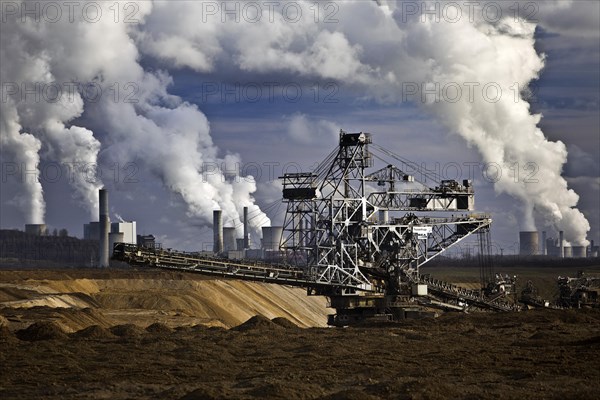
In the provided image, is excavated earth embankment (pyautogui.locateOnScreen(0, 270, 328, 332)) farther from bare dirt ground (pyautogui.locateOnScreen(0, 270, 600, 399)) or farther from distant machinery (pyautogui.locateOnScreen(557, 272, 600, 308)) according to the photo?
distant machinery (pyautogui.locateOnScreen(557, 272, 600, 308))

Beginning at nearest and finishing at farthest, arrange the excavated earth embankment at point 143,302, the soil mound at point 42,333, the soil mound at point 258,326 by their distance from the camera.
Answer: the soil mound at point 42,333
the soil mound at point 258,326
the excavated earth embankment at point 143,302

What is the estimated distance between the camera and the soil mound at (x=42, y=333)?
72125 mm

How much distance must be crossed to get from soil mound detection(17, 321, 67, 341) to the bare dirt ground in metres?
0.10

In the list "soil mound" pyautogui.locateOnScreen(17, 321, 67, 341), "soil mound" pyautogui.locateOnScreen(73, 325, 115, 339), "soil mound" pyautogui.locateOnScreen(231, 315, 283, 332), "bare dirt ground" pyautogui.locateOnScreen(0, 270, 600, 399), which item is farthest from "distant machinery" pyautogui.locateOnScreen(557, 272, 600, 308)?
"soil mound" pyautogui.locateOnScreen(17, 321, 67, 341)

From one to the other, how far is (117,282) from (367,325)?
59942 mm

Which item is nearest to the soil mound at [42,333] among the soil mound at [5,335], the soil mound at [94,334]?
the soil mound at [5,335]

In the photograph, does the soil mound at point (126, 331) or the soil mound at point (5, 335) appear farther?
the soil mound at point (126, 331)

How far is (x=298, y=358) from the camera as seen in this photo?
6334 cm

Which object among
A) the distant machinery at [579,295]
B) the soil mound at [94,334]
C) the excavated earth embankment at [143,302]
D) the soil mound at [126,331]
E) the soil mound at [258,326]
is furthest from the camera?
the distant machinery at [579,295]

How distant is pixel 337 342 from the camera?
240 feet

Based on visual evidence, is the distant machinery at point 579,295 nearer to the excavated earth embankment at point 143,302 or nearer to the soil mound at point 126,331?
the excavated earth embankment at point 143,302

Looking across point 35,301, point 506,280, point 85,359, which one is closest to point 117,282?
point 35,301

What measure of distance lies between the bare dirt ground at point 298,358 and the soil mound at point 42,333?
0.34 ft

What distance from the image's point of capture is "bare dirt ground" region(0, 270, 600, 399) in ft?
159
